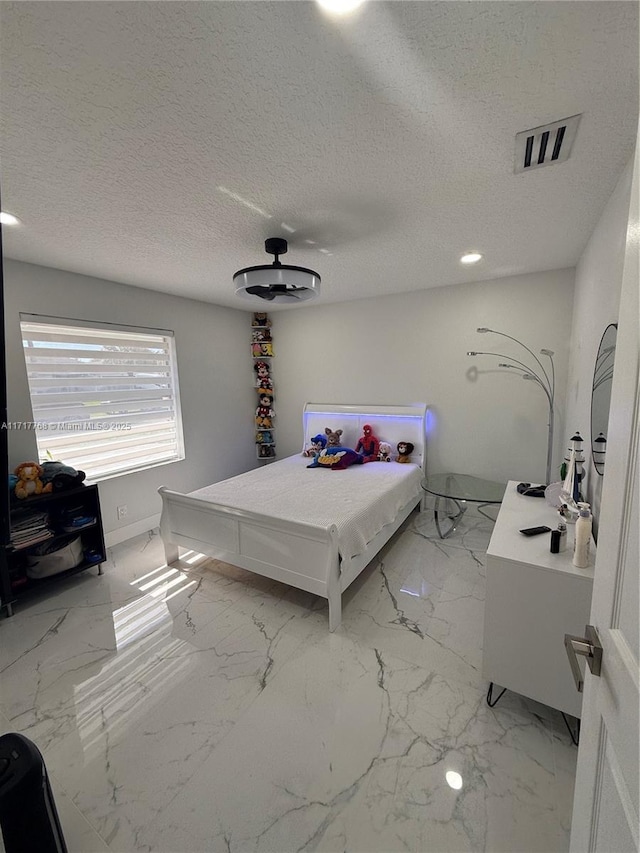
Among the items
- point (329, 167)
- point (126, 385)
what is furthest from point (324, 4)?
point (126, 385)

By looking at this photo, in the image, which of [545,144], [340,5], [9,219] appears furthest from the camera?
[9,219]

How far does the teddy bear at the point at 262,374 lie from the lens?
4559mm

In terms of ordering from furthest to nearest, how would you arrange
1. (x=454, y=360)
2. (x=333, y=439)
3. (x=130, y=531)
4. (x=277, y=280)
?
(x=333, y=439)
(x=454, y=360)
(x=130, y=531)
(x=277, y=280)

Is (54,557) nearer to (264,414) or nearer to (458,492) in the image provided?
(264,414)

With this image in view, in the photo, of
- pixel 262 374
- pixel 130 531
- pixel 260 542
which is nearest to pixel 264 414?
pixel 262 374

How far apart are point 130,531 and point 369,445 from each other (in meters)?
2.51

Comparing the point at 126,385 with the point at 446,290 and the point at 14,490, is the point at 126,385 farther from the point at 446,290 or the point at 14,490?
the point at 446,290

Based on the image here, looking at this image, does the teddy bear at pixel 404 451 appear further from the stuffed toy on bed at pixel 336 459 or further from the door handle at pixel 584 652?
the door handle at pixel 584 652

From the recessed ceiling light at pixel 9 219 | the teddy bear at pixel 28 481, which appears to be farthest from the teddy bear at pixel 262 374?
the recessed ceiling light at pixel 9 219

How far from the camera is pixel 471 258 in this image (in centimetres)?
262

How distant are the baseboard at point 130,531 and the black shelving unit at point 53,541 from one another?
0.38 meters

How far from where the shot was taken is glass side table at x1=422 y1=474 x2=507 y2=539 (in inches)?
112

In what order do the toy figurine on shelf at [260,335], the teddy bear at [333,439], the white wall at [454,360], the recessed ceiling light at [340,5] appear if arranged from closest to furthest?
the recessed ceiling light at [340,5], the white wall at [454,360], the teddy bear at [333,439], the toy figurine on shelf at [260,335]

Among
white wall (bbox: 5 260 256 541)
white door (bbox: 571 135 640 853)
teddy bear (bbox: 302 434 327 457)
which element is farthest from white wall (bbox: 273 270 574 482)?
white door (bbox: 571 135 640 853)
